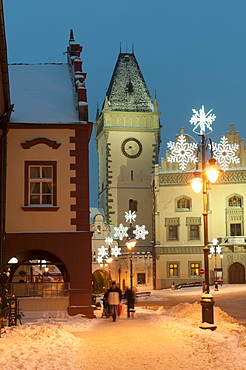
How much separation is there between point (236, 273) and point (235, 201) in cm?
775

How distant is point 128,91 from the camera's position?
74625 mm

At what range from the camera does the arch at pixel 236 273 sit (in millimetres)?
63000

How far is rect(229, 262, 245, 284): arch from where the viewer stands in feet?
207

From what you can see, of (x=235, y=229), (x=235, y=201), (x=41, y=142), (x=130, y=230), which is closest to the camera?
(x=41, y=142)

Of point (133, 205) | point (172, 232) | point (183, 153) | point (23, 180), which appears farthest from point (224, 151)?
point (133, 205)

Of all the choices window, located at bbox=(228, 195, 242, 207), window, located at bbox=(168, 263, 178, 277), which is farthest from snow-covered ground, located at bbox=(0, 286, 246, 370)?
window, located at bbox=(228, 195, 242, 207)

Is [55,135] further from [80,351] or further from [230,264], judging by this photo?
[230,264]

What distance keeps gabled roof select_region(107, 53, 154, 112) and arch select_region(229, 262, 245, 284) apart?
22.1m

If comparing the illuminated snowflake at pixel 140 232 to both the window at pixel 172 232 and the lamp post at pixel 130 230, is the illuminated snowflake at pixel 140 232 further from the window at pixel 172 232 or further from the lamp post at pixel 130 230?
the window at pixel 172 232

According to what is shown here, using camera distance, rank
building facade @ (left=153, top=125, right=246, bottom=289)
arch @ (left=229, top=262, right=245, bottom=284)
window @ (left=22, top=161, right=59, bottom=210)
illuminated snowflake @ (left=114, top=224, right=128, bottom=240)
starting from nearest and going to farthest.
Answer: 1. window @ (left=22, top=161, right=59, bottom=210)
2. arch @ (left=229, top=262, right=245, bottom=284)
3. building facade @ (left=153, top=125, right=246, bottom=289)
4. illuminated snowflake @ (left=114, top=224, right=128, bottom=240)

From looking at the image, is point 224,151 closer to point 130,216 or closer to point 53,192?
point 53,192

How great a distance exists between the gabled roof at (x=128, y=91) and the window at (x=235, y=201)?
15.8m

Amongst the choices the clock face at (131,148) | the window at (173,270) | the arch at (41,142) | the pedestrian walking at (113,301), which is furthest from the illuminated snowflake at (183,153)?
the clock face at (131,148)

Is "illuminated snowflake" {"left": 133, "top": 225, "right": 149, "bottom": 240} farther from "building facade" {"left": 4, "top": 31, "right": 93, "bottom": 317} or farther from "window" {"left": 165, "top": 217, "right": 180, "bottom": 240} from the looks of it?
"building facade" {"left": 4, "top": 31, "right": 93, "bottom": 317}
